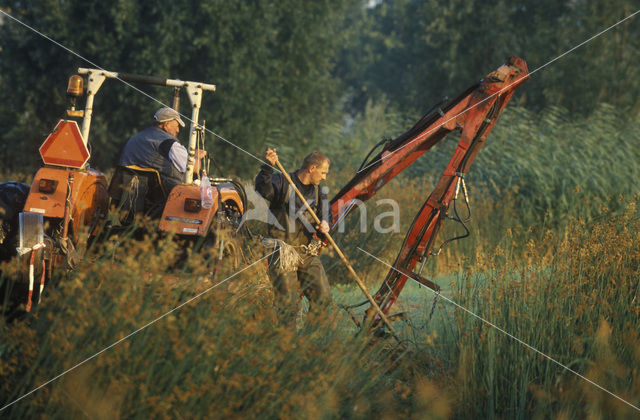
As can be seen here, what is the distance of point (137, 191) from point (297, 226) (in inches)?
53.8

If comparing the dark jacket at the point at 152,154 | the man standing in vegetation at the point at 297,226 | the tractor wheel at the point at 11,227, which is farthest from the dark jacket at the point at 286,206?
the tractor wheel at the point at 11,227

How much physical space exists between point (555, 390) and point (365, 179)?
2868mm

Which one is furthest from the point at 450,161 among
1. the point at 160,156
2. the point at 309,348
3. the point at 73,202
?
the point at 73,202

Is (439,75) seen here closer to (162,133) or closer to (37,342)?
(162,133)

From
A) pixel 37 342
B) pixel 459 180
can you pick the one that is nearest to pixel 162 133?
pixel 459 180

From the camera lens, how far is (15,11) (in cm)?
2025

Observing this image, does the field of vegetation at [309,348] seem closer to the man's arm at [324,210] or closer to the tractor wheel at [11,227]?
the tractor wheel at [11,227]

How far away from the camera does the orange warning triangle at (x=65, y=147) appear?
5984mm

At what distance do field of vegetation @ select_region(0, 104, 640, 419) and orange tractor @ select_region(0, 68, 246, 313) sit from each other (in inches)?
15.4

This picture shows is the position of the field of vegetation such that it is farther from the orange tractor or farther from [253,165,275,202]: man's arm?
[253,165,275,202]: man's arm

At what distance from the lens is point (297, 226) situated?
6.80 meters

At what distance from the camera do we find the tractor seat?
6667mm

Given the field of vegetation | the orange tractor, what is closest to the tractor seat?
the orange tractor

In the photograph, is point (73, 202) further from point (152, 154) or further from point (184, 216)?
point (152, 154)
